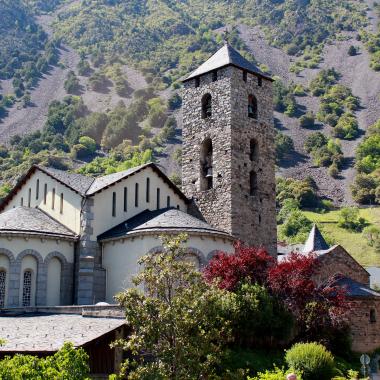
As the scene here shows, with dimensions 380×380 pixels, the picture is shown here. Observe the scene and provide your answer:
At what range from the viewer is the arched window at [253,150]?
4269 centimetres

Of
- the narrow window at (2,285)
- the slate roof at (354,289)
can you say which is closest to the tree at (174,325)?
the narrow window at (2,285)

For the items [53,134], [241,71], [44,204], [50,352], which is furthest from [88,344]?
[53,134]

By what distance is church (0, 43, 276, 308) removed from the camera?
35.7m

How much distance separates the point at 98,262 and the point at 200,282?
14.3 meters

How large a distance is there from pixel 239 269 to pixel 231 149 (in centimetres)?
1092

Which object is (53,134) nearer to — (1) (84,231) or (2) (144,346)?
(1) (84,231)

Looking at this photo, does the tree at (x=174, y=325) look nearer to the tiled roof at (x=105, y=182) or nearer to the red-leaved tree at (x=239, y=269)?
the red-leaved tree at (x=239, y=269)

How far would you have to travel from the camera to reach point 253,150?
1690 inches

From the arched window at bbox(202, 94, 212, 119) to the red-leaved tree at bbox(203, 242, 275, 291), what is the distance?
1307 cm

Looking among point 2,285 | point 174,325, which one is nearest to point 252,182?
point 2,285

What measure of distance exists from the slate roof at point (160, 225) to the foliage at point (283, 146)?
387 ft

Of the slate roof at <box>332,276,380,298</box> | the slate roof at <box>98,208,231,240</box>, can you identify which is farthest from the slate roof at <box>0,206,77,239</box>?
the slate roof at <box>332,276,380,298</box>

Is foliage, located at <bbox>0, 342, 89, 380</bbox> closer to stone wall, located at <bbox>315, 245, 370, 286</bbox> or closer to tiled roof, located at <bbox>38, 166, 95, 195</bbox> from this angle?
tiled roof, located at <bbox>38, 166, 95, 195</bbox>

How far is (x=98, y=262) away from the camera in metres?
37.1
